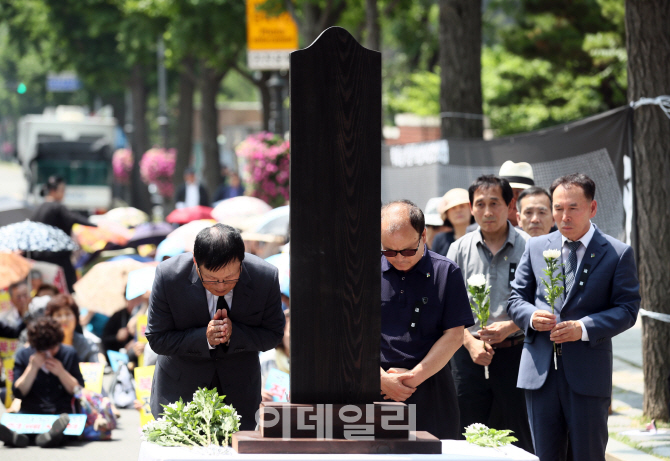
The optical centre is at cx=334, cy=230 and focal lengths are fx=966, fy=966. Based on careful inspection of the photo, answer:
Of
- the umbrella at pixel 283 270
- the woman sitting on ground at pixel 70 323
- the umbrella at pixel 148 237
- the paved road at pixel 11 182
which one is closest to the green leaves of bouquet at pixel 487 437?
the umbrella at pixel 283 270

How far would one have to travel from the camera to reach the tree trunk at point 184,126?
3325 cm

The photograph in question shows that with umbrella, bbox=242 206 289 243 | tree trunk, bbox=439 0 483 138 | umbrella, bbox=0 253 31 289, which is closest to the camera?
umbrella, bbox=0 253 31 289

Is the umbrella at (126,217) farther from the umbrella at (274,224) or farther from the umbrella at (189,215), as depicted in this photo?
the umbrella at (274,224)

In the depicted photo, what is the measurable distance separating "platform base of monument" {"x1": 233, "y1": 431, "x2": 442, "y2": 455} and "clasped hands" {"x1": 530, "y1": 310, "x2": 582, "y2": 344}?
5.16 ft

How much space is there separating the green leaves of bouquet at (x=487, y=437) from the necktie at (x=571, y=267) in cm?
149

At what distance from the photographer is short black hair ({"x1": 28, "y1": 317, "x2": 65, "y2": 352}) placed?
8547mm

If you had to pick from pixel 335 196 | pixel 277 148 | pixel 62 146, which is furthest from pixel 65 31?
pixel 335 196

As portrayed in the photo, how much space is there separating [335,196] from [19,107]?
89.5 metres

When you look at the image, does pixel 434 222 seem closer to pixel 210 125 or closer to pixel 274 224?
pixel 274 224

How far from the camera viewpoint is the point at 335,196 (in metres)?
3.74

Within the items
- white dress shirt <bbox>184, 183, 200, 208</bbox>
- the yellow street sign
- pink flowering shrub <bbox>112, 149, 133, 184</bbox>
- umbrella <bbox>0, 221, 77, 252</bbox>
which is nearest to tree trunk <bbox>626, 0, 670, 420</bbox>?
umbrella <bbox>0, 221, 77, 252</bbox>

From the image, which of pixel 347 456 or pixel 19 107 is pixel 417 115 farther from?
pixel 19 107

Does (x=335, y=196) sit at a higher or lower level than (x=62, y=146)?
lower

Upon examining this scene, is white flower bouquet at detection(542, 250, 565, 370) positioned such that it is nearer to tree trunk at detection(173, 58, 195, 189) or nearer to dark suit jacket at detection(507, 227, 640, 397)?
dark suit jacket at detection(507, 227, 640, 397)
